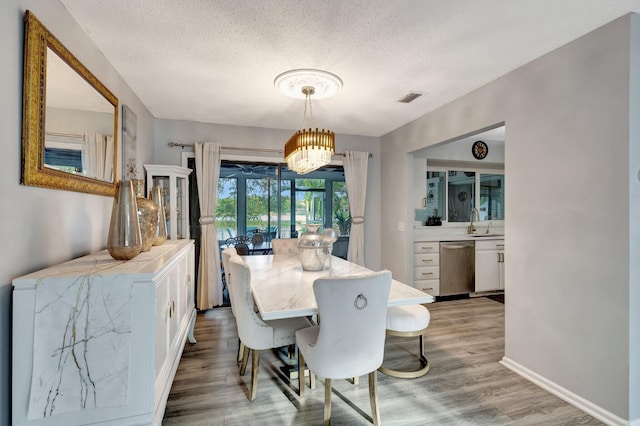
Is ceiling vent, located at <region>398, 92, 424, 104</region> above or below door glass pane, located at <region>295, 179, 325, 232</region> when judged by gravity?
above

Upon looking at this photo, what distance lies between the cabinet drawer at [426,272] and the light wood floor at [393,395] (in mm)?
1384

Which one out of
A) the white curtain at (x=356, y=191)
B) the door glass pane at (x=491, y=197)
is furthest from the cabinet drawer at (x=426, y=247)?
the door glass pane at (x=491, y=197)

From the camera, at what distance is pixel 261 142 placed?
4176mm

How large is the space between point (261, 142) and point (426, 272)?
117 inches

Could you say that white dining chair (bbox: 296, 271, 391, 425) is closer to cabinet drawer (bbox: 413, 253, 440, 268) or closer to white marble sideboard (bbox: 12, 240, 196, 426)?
white marble sideboard (bbox: 12, 240, 196, 426)

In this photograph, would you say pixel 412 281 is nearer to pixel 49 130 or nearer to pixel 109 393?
pixel 109 393

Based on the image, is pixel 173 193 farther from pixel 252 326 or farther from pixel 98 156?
pixel 252 326

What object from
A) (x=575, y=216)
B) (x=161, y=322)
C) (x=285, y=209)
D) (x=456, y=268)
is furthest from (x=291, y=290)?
(x=456, y=268)

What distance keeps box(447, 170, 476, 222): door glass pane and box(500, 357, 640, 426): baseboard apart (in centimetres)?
295

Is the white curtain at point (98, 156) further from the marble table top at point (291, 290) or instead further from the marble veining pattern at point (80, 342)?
the marble table top at point (291, 290)

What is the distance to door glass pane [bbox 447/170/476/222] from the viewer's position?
200 inches


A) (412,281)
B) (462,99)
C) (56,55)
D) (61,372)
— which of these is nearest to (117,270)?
(61,372)

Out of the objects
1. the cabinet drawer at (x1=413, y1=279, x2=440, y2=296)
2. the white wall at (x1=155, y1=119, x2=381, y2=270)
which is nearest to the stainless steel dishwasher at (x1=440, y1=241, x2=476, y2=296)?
the cabinet drawer at (x1=413, y1=279, x2=440, y2=296)

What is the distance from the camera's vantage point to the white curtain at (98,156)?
74.6 inches
